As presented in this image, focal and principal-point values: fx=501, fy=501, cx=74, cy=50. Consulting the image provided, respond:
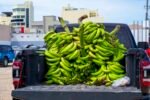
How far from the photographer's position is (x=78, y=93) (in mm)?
6617

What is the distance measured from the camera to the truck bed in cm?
656

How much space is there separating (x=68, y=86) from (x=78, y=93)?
760 millimetres

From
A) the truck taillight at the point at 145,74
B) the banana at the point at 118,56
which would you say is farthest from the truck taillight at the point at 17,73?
the truck taillight at the point at 145,74

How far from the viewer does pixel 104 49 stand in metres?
7.78

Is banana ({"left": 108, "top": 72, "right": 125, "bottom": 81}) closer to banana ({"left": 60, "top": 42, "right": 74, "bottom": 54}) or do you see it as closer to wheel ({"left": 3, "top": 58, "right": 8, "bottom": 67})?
banana ({"left": 60, "top": 42, "right": 74, "bottom": 54})

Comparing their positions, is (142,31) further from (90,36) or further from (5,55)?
(90,36)

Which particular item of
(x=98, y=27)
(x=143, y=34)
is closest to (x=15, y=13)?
(x=143, y=34)

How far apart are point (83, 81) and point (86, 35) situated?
2.49ft

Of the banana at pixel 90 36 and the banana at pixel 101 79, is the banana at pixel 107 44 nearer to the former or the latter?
the banana at pixel 90 36

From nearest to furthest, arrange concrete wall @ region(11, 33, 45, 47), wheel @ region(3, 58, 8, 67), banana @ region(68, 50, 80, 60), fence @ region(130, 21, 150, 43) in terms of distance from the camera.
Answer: banana @ region(68, 50, 80, 60) < wheel @ region(3, 58, 8, 67) < fence @ region(130, 21, 150, 43) < concrete wall @ region(11, 33, 45, 47)

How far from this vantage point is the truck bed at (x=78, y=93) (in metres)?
6.56

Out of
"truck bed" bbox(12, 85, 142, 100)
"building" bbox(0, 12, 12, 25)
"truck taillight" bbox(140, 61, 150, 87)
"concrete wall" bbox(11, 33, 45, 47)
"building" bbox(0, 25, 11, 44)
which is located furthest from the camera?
"building" bbox(0, 12, 12, 25)

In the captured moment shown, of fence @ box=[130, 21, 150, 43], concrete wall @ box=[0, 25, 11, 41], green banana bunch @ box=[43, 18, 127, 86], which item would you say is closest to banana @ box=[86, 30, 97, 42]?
green banana bunch @ box=[43, 18, 127, 86]

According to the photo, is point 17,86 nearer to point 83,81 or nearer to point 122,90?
point 83,81
